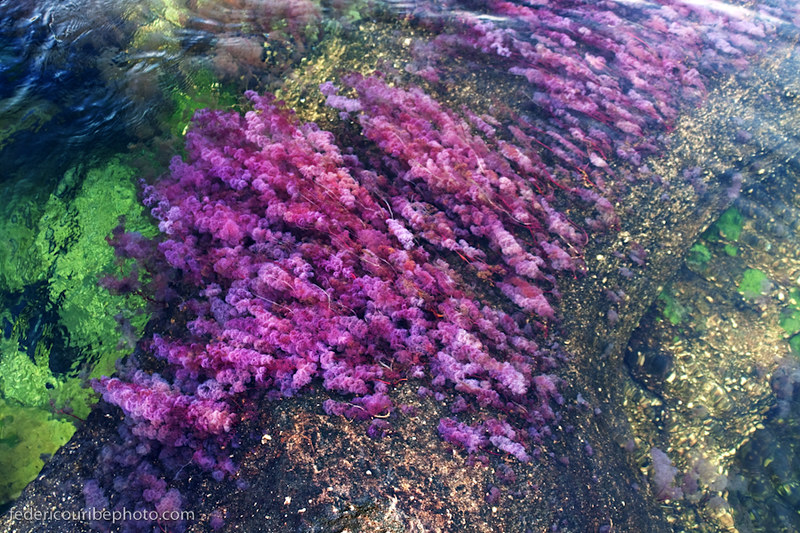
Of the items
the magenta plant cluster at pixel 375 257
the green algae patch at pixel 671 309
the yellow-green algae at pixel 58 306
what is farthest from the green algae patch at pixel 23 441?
the green algae patch at pixel 671 309

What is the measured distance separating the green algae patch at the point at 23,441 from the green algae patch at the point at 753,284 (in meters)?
7.98

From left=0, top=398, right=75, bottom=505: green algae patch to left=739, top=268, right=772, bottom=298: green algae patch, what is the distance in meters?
7.98

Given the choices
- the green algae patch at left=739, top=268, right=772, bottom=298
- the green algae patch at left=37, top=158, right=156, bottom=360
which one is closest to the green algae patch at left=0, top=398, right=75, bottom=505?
the green algae patch at left=37, top=158, right=156, bottom=360

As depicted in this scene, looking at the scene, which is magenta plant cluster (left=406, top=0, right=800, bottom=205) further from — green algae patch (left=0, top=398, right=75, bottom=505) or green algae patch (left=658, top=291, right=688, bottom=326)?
green algae patch (left=0, top=398, right=75, bottom=505)

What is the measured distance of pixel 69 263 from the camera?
14.8ft

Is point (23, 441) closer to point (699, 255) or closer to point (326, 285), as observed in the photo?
point (326, 285)

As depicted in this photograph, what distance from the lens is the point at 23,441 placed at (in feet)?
12.7

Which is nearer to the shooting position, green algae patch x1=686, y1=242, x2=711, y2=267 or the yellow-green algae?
the yellow-green algae

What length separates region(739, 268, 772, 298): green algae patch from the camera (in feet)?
19.3

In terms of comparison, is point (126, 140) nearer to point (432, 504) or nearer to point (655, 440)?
point (432, 504)

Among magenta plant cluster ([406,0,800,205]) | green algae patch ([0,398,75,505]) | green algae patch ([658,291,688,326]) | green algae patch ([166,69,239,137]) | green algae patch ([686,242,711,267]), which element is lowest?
green algae patch ([0,398,75,505])

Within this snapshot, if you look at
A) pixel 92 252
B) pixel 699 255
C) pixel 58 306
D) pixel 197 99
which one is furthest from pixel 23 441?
pixel 699 255

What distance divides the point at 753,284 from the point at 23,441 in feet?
28.0

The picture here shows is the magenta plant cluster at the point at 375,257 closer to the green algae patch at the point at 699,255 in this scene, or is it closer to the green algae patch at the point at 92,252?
the green algae patch at the point at 92,252
